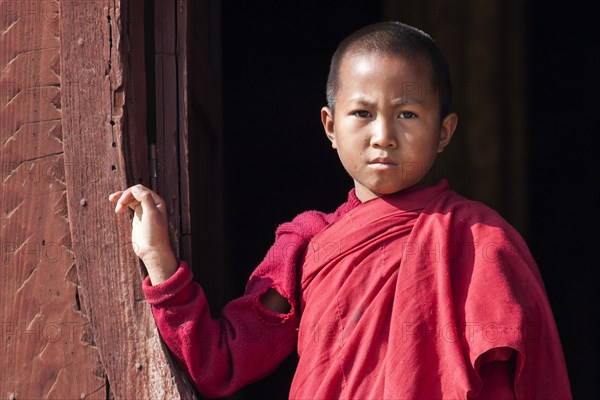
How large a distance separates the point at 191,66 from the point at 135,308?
649 millimetres

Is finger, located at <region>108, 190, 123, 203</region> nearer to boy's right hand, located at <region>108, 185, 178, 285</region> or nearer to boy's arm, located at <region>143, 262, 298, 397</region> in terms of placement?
boy's right hand, located at <region>108, 185, 178, 285</region>

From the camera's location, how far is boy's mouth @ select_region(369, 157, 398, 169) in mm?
2299

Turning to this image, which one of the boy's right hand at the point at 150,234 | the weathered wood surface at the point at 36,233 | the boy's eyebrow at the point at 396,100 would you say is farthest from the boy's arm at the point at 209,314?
the boy's eyebrow at the point at 396,100

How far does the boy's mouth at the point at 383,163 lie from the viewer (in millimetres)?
2299

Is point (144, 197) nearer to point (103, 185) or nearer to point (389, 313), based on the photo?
point (103, 185)

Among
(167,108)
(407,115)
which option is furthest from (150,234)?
(407,115)

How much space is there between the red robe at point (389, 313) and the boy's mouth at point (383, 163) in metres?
0.08

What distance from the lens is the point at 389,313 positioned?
7.19ft

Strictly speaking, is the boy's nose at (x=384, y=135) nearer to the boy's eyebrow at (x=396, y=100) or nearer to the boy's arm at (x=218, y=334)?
the boy's eyebrow at (x=396, y=100)

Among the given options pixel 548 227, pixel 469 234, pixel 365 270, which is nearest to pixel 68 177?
pixel 365 270

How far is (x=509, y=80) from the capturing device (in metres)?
4.05

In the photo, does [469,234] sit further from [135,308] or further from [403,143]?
[135,308]

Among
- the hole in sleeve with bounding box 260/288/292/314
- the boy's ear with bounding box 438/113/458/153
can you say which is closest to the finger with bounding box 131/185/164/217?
the hole in sleeve with bounding box 260/288/292/314

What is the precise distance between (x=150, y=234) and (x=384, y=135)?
53 cm
